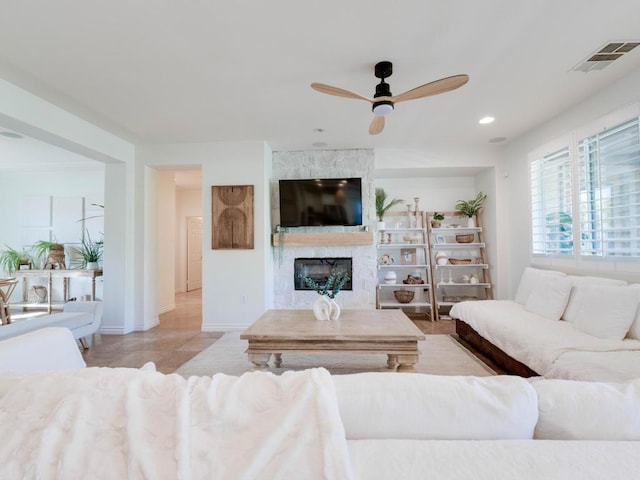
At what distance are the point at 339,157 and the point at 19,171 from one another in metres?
5.93

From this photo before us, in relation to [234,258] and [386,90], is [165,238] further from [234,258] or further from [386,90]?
[386,90]

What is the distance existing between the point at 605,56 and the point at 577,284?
1.93m

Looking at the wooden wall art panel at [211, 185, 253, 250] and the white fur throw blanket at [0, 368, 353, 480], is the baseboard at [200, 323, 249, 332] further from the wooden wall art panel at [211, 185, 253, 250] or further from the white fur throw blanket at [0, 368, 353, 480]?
the white fur throw blanket at [0, 368, 353, 480]

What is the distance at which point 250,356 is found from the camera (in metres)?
2.59

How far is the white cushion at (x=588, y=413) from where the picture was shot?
0.83 meters

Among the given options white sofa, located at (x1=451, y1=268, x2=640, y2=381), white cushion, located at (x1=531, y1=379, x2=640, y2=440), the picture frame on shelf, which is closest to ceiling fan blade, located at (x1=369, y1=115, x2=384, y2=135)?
white sofa, located at (x1=451, y1=268, x2=640, y2=381)

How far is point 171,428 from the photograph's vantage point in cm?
77

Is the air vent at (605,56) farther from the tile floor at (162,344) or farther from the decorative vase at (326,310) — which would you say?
the decorative vase at (326,310)

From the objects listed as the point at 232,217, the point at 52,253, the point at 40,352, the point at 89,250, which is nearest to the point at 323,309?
the point at 40,352

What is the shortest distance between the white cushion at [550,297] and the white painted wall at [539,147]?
1.36 ft

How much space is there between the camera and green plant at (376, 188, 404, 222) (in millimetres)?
5250

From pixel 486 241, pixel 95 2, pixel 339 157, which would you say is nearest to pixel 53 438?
pixel 95 2

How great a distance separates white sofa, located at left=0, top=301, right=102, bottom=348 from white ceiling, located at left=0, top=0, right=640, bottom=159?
7.15 feet

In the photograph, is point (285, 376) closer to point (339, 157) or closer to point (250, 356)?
point (250, 356)
